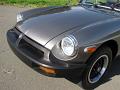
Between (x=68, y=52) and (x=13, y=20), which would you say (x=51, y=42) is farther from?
(x=13, y=20)

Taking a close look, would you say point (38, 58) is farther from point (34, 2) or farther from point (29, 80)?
point (34, 2)

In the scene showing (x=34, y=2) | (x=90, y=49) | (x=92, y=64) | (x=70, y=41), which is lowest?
(x=34, y=2)

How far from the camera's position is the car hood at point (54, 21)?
11.1 feet

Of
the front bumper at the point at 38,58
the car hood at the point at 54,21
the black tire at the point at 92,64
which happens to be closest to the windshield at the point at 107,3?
the car hood at the point at 54,21

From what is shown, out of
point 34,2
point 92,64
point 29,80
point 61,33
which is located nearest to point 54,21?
point 61,33

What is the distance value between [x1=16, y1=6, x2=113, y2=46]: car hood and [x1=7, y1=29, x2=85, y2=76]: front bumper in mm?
101

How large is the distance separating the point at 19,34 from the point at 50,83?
0.96 m

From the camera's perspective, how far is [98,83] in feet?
12.5

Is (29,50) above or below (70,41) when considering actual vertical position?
below

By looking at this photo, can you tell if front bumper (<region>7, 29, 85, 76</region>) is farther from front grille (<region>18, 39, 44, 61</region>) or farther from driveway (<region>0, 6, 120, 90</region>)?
driveway (<region>0, 6, 120, 90</region>)

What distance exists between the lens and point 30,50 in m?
3.32

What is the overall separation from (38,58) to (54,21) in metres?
0.83

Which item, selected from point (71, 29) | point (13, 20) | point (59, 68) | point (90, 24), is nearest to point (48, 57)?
point (59, 68)

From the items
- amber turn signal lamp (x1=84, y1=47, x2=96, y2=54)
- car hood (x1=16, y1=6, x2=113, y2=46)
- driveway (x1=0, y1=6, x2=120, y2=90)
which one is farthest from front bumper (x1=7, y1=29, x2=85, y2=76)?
driveway (x1=0, y1=6, x2=120, y2=90)
